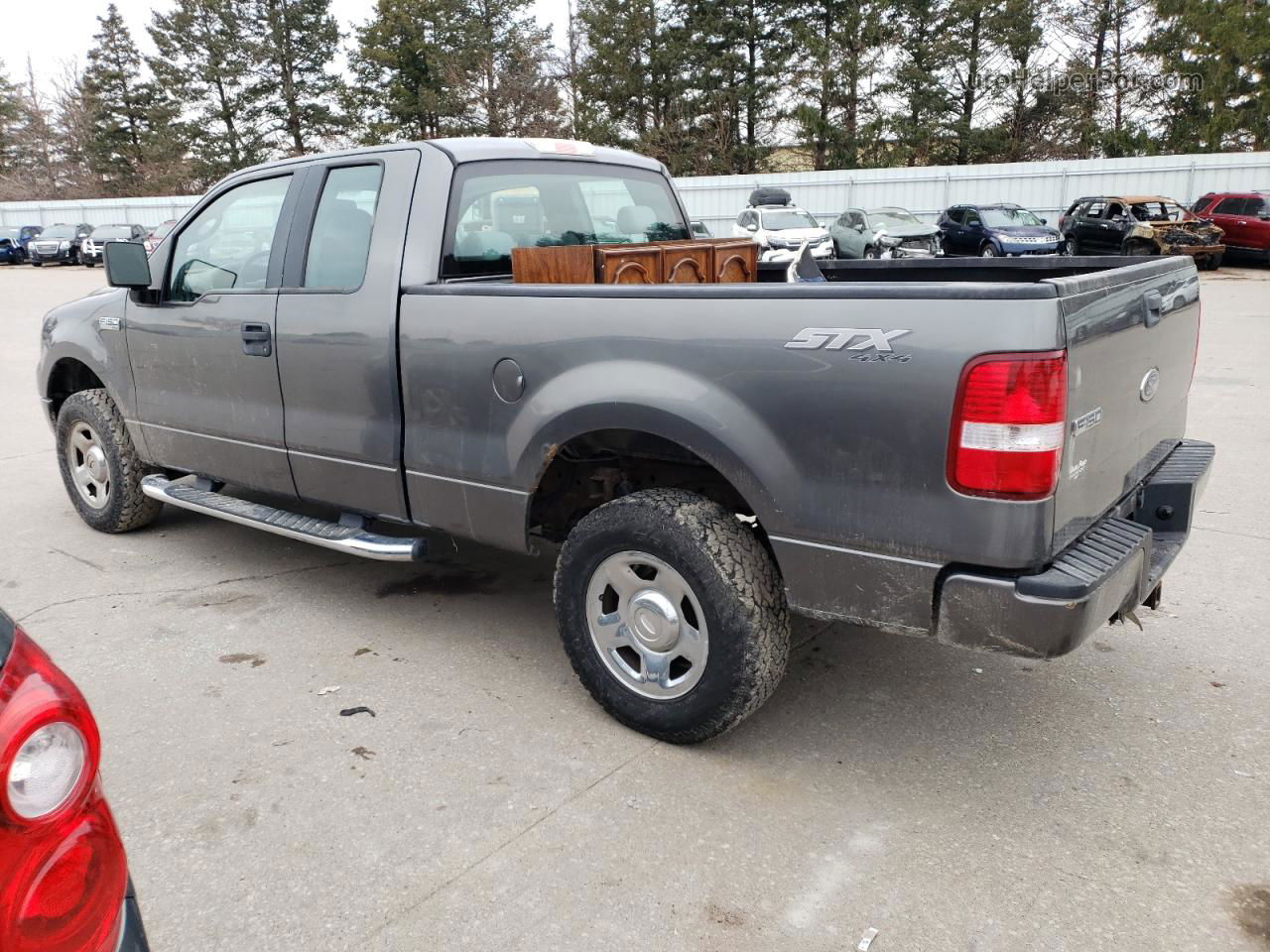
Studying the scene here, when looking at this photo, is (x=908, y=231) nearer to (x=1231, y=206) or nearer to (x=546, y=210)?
(x=1231, y=206)

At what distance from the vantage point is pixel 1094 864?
2719 millimetres

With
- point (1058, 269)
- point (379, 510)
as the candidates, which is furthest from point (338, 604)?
point (1058, 269)

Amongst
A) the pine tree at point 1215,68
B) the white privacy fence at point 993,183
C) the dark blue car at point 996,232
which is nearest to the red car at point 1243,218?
the white privacy fence at point 993,183

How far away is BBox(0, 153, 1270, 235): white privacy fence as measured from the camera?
27.2 m

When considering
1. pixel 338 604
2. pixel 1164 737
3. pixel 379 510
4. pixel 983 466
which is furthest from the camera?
pixel 338 604

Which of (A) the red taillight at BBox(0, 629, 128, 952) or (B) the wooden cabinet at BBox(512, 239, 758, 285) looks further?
(B) the wooden cabinet at BBox(512, 239, 758, 285)

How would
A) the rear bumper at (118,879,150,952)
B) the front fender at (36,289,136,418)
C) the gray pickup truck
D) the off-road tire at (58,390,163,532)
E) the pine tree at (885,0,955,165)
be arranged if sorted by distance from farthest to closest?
the pine tree at (885,0,955,165), the off-road tire at (58,390,163,532), the front fender at (36,289,136,418), the gray pickup truck, the rear bumper at (118,879,150,952)

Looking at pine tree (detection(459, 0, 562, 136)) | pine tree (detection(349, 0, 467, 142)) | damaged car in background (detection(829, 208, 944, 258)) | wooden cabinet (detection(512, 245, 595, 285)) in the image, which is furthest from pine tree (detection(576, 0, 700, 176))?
wooden cabinet (detection(512, 245, 595, 285))

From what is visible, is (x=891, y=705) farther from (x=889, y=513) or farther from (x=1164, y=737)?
(x=889, y=513)

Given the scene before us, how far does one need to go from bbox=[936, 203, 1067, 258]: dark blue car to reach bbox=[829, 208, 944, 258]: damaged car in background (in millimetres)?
381

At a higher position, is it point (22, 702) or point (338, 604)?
point (22, 702)

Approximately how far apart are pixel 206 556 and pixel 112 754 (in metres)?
2.05

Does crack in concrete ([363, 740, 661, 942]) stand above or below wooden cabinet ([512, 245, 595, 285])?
below

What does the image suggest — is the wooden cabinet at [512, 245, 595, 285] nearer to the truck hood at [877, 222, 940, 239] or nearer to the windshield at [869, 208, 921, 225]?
the truck hood at [877, 222, 940, 239]
